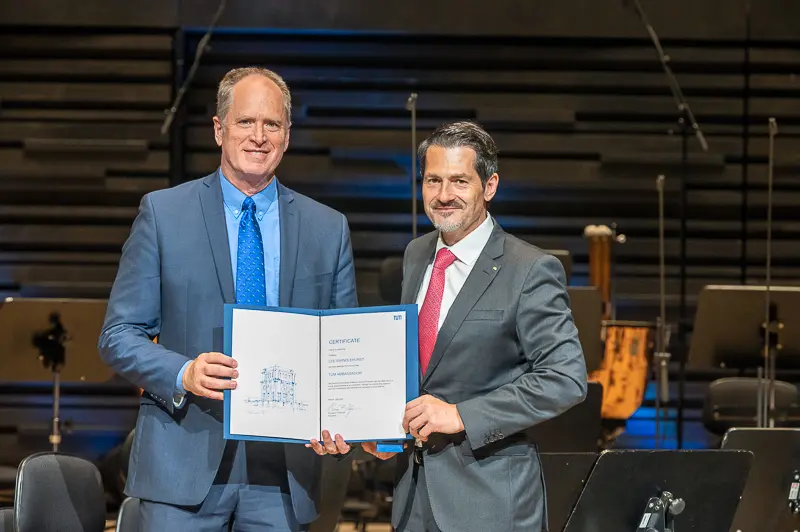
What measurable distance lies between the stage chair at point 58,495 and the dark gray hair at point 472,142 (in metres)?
1.60

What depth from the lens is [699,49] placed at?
7355 millimetres

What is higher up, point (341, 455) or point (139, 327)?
point (139, 327)

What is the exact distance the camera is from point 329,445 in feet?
8.45

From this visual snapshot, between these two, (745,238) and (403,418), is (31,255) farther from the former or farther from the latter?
(403,418)

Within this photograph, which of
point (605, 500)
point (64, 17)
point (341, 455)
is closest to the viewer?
point (341, 455)

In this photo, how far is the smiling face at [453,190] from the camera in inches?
108

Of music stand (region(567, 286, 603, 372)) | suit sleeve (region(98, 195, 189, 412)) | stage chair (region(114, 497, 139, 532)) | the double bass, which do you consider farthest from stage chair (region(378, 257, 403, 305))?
suit sleeve (region(98, 195, 189, 412))

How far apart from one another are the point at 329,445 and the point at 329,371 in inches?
7.1

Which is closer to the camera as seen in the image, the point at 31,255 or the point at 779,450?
the point at 779,450

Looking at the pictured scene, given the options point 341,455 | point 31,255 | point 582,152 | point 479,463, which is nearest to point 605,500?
point 479,463

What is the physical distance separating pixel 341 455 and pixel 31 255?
17.2 ft

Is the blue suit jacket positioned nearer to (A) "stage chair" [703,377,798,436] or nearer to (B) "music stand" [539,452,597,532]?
(B) "music stand" [539,452,597,532]

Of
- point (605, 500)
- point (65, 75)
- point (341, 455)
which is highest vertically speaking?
point (65, 75)
